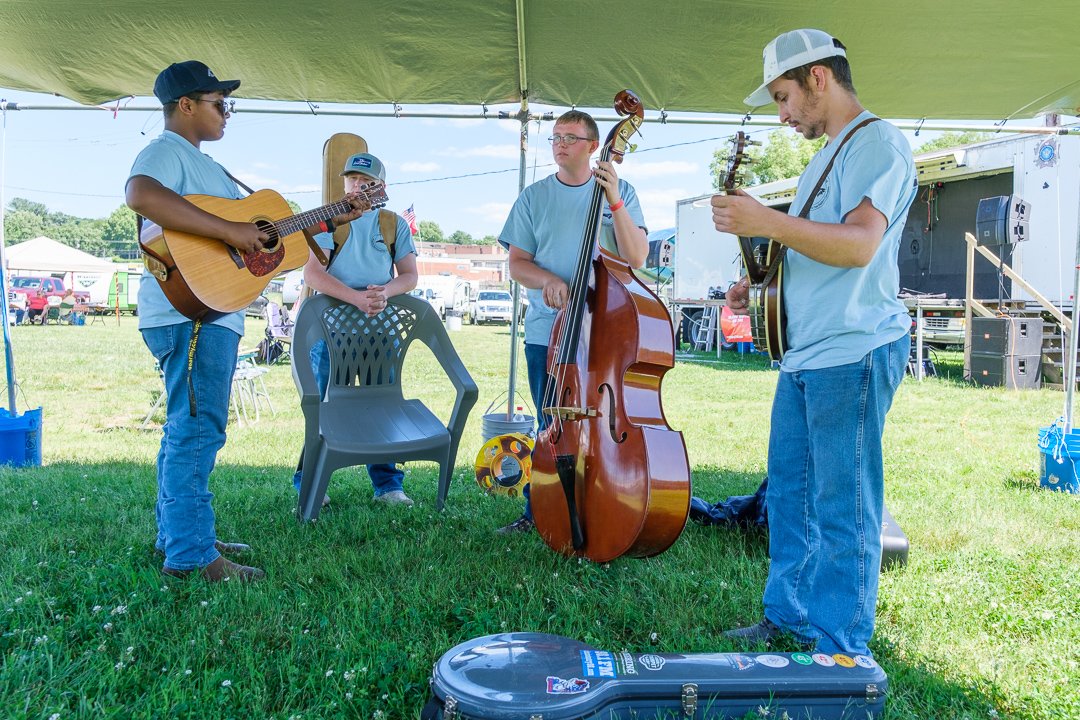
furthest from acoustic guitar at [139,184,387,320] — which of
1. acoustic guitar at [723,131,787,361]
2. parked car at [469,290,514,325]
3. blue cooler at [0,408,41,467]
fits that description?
parked car at [469,290,514,325]

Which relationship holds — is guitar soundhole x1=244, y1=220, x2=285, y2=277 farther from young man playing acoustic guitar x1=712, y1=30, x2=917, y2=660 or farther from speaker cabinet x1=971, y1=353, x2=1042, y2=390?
speaker cabinet x1=971, y1=353, x2=1042, y2=390

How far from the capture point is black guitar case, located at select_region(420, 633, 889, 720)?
185cm

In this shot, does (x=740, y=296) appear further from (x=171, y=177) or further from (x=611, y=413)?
(x=171, y=177)

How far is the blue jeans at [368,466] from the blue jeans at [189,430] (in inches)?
52.1

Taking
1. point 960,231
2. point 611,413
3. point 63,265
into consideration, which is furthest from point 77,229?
point 611,413

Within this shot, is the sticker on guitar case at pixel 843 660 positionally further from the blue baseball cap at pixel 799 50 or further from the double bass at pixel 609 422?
the blue baseball cap at pixel 799 50

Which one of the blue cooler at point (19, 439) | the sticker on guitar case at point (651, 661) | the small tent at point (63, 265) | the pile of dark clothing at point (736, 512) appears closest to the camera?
the sticker on guitar case at point (651, 661)

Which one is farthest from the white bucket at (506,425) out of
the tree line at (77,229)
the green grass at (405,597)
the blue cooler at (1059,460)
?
the tree line at (77,229)

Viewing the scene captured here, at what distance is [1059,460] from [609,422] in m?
3.74

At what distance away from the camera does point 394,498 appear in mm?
4363

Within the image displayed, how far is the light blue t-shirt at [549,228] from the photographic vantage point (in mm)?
3580

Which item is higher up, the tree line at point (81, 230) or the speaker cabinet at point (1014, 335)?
the tree line at point (81, 230)

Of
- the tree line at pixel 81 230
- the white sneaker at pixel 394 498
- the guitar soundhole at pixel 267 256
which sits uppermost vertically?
the tree line at pixel 81 230

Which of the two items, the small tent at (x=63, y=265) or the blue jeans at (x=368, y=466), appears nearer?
the blue jeans at (x=368, y=466)
